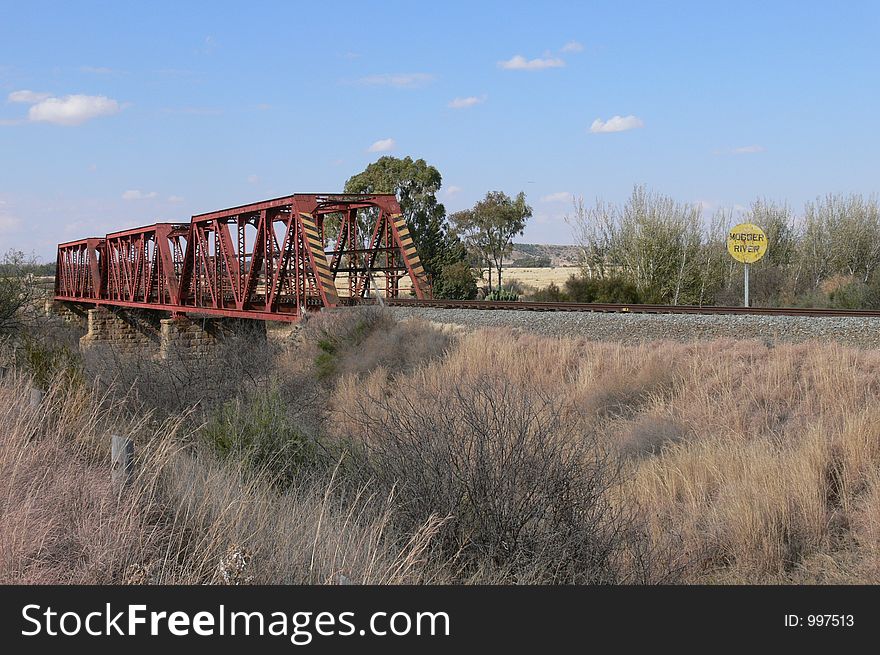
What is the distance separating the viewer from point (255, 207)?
2881 centimetres

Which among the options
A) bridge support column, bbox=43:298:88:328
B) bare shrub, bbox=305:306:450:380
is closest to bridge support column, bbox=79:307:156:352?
bridge support column, bbox=43:298:88:328

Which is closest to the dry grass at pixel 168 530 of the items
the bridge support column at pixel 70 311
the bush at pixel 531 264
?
the bridge support column at pixel 70 311

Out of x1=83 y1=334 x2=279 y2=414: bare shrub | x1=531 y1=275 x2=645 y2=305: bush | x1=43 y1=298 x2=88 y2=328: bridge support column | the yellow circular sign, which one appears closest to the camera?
x1=83 y1=334 x2=279 y2=414: bare shrub

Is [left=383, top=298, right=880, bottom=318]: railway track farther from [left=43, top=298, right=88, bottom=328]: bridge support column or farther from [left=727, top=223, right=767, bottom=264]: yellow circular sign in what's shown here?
[left=43, top=298, right=88, bottom=328]: bridge support column

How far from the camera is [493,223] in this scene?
55.6 meters

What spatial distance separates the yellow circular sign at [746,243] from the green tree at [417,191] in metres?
28.3

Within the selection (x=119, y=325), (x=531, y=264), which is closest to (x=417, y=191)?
(x=119, y=325)

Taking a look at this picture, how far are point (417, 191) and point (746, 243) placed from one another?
102 feet

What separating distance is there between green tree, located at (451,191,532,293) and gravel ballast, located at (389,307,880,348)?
3353 centimetres

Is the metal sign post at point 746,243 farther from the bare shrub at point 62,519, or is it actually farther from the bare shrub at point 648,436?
the bare shrub at point 62,519

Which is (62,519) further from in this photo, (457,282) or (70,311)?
(70,311)

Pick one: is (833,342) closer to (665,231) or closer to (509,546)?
(509,546)

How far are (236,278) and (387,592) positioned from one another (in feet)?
88.6

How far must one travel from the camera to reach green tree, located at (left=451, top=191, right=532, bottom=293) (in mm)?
55219
